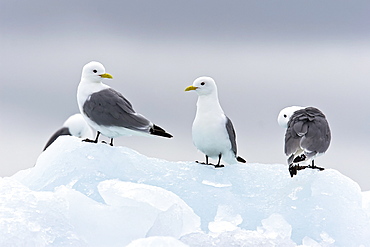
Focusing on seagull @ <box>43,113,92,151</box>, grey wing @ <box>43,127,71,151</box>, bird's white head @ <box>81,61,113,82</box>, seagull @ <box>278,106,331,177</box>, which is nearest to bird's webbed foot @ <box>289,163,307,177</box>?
seagull @ <box>278,106,331,177</box>

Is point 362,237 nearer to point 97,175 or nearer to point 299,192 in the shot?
point 299,192

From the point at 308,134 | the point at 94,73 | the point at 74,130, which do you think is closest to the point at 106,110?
the point at 94,73

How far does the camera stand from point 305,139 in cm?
767

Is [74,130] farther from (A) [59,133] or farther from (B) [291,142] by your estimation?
(B) [291,142]

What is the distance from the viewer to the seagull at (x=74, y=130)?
46.3ft

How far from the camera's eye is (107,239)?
6.88 metres

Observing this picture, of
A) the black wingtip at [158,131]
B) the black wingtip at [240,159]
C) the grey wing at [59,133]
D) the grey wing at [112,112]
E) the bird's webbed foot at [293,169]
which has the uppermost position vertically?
the grey wing at [112,112]

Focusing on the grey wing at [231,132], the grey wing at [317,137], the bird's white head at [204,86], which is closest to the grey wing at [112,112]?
the bird's white head at [204,86]

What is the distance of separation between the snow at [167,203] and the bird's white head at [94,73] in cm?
84

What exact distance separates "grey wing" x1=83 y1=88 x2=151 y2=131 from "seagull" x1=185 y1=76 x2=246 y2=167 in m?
0.64

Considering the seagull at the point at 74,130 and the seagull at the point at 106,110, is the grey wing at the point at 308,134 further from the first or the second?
the seagull at the point at 74,130

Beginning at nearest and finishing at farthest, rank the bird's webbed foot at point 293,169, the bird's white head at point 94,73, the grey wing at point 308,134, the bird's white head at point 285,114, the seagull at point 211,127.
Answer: the bird's webbed foot at point 293,169 → the grey wing at point 308,134 → the seagull at point 211,127 → the bird's white head at point 94,73 → the bird's white head at point 285,114

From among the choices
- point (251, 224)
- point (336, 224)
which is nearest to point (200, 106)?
point (251, 224)

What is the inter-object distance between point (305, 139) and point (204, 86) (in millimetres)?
1492
